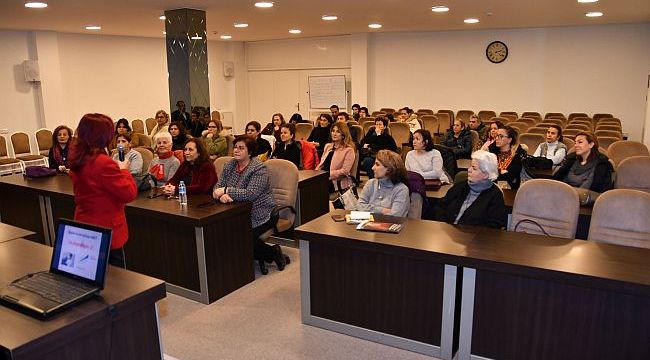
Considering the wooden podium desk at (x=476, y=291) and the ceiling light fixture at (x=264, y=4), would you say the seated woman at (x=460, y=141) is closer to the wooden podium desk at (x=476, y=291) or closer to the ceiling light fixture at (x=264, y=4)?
the ceiling light fixture at (x=264, y=4)

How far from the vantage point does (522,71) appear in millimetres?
12102

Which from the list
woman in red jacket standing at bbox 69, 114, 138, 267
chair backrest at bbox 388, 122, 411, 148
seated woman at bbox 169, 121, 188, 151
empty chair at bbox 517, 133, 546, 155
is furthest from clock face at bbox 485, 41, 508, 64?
woman in red jacket standing at bbox 69, 114, 138, 267

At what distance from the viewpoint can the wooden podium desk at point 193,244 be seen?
13.3 feet

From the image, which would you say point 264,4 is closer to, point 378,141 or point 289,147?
point 289,147

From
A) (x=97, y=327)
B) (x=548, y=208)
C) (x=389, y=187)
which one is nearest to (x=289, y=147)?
(x=389, y=187)

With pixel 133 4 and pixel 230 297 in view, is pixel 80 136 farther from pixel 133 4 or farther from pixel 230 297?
pixel 133 4

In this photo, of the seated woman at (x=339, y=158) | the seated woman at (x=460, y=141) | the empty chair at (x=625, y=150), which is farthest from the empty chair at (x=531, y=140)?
the seated woman at (x=339, y=158)

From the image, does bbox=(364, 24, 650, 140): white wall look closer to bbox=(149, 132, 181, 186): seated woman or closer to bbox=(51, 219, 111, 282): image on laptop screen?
bbox=(149, 132, 181, 186): seated woman

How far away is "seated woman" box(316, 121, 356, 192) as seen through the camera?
6168mm

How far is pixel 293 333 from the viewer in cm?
367

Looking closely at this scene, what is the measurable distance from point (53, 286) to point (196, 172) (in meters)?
2.48

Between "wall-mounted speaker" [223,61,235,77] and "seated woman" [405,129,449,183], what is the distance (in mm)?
10720

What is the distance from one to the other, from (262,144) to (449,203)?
12.2ft

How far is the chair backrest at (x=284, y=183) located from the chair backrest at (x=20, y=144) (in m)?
7.07
